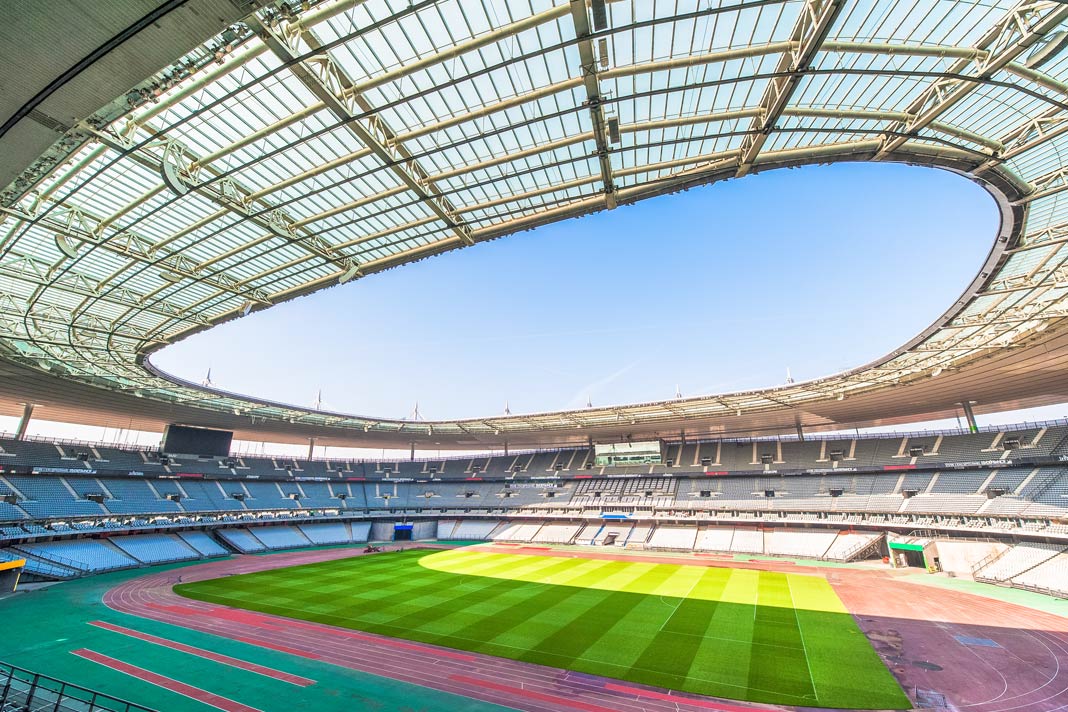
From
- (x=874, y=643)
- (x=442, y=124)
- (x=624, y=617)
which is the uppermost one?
(x=442, y=124)

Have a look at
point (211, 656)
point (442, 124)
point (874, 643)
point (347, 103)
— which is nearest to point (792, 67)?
point (442, 124)

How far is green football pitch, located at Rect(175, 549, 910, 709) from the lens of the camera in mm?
16984

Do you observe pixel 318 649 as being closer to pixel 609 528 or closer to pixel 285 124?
pixel 285 124

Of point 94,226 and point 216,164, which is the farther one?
point 94,226

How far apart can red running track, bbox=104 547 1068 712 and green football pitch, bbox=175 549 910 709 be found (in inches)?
34.4

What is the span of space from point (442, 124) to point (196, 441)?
60121mm

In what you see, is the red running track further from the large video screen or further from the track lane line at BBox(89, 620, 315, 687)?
the large video screen

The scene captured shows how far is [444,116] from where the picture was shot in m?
13.6

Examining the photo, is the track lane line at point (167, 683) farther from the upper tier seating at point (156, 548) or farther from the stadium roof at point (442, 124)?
the upper tier seating at point (156, 548)

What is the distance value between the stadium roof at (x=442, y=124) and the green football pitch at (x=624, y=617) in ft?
55.1

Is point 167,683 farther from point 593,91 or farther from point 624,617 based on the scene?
point 593,91

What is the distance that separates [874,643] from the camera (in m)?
20.5

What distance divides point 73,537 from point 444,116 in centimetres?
4923

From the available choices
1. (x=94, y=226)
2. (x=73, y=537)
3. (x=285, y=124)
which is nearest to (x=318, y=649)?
(x=94, y=226)
